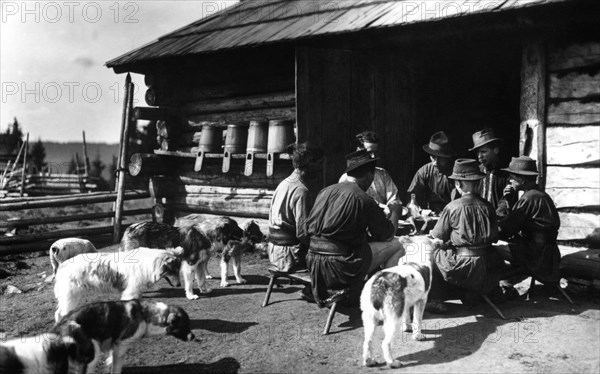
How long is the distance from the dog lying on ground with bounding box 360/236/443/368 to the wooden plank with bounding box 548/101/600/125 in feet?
10.2

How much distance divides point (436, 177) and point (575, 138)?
6.14ft

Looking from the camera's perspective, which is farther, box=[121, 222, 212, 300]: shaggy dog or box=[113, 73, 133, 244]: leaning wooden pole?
box=[113, 73, 133, 244]: leaning wooden pole

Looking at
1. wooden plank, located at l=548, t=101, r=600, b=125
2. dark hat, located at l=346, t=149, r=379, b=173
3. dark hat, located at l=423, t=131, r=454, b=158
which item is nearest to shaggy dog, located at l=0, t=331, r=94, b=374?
dark hat, located at l=346, t=149, r=379, b=173

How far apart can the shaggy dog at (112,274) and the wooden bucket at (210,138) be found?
178 inches

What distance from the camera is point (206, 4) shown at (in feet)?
46.2

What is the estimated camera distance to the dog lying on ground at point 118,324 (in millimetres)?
4340

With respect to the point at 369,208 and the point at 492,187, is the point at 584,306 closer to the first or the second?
the point at 492,187

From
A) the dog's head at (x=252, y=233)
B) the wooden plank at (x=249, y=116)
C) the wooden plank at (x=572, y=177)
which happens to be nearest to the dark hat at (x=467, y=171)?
the wooden plank at (x=572, y=177)

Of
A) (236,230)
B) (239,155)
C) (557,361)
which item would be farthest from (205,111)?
(557,361)

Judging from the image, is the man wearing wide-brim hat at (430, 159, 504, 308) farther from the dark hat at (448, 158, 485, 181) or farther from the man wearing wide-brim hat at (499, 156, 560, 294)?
the man wearing wide-brim hat at (499, 156, 560, 294)

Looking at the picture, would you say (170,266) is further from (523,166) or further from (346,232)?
(523,166)

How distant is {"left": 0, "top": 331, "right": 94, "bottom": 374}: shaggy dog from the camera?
403 centimetres

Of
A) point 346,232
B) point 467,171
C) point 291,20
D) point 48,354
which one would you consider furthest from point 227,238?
point 291,20

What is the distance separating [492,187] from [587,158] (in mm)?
1246
